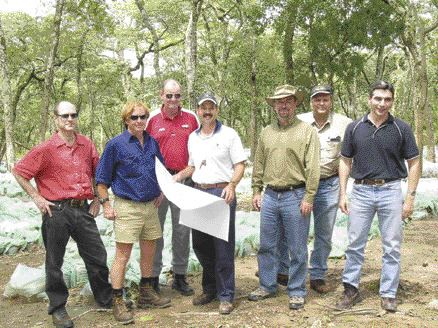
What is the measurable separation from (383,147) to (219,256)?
1725 mm

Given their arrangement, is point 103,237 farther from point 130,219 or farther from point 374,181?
point 374,181

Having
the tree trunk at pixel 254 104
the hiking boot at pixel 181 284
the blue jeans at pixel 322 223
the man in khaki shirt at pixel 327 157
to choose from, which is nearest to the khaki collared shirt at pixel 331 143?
the man in khaki shirt at pixel 327 157

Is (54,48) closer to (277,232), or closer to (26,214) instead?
(26,214)

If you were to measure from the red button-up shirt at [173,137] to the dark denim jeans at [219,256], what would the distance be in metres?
0.67

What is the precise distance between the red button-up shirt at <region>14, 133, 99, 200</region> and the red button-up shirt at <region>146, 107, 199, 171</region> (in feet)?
2.83

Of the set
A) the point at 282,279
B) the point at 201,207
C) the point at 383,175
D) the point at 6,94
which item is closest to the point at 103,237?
the point at 282,279

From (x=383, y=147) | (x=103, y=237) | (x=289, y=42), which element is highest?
(x=289, y=42)

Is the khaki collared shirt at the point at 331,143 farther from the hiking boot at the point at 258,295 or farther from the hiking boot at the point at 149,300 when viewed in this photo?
the hiking boot at the point at 149,300

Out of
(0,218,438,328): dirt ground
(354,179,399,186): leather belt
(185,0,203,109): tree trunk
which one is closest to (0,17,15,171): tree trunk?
(185,0,203,109): tree trunk

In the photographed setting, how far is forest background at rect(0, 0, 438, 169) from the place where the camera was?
518 inches

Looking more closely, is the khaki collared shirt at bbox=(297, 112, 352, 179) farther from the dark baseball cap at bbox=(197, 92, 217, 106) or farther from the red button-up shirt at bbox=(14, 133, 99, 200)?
the red button-up shirt at bbox=(14, 133, 99, 200)

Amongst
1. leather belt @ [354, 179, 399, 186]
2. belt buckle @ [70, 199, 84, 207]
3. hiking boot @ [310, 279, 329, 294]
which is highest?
leather belt @ [354, 179, 399, 186]

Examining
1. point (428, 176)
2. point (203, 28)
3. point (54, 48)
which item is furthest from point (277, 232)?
point (203, 28)

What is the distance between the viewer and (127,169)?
434cm
